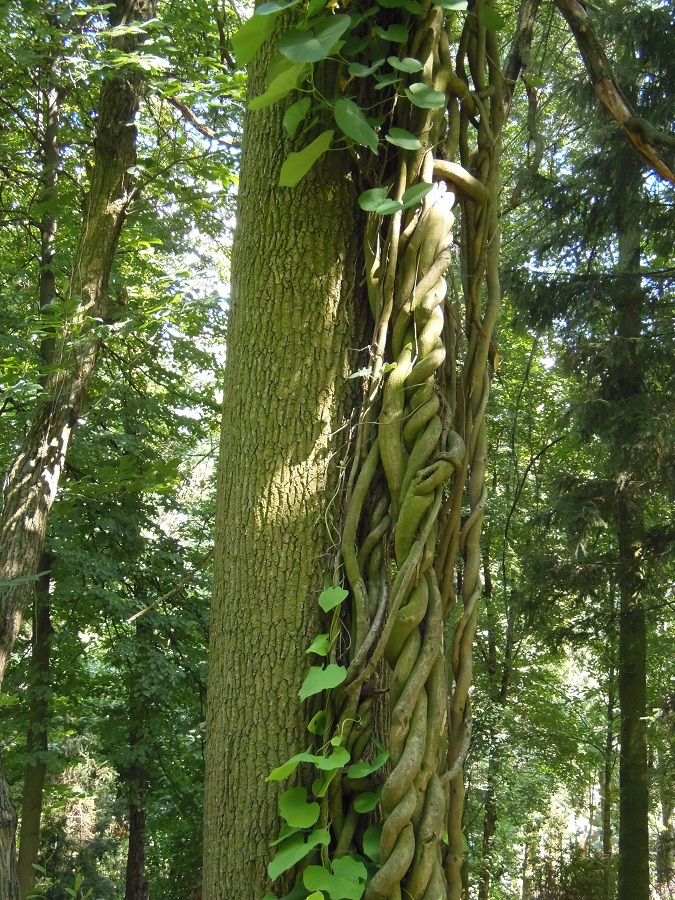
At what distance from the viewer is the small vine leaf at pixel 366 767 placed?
904mm

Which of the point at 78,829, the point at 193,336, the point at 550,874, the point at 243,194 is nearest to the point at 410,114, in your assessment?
the point at 243,194

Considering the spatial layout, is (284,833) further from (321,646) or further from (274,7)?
(274,7)

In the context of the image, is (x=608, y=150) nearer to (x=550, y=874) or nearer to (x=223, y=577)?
(x=223, y=577)

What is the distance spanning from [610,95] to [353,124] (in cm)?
46

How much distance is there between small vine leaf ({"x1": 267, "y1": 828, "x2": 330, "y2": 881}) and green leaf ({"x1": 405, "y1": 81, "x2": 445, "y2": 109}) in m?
0.96

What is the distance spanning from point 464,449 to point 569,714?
1135 cm

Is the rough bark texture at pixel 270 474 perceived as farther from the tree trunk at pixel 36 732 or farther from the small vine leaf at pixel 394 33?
the tree trunk at pixel 36 732

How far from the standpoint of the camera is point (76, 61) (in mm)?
3764

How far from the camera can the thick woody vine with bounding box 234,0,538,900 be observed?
0.90 m

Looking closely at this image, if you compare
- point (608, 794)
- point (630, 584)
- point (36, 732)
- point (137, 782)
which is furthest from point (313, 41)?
point (608, 794)

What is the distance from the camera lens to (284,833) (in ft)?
2.97

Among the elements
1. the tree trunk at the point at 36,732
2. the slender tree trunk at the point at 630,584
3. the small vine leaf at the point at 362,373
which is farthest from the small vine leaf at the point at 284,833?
the slender tree trunk at the point at 630,584

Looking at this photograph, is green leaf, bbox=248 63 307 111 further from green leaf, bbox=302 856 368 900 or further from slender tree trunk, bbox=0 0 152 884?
slender tree trunk, bbox=0 0 152 884

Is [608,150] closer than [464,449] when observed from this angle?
No
